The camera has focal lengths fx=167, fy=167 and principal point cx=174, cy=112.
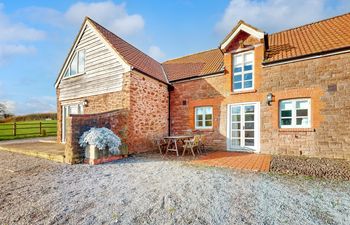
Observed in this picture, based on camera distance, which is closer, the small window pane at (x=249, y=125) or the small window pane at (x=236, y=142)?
the small window pane at (x=249, y=125)

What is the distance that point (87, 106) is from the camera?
1062 cm

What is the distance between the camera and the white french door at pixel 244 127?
8.76 meters

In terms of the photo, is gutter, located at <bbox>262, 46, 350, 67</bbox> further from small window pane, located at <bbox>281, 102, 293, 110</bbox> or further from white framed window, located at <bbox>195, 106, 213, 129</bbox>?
white framed window, located at <bbox>195, 106, 213, 129</bbox>

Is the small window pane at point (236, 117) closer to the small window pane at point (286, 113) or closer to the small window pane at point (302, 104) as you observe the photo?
the small window pane at point (286, 113)

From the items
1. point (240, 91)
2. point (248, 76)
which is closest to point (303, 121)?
point (240, 91)

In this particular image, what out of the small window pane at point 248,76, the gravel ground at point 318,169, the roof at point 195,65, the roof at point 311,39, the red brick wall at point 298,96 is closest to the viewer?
the gravel ground at point 318,169

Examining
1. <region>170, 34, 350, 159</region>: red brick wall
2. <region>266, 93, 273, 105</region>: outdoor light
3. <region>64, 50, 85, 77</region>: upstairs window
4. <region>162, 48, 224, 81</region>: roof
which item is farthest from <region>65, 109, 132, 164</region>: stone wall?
<region>266, 93, 273, 105</region>: outdoor light

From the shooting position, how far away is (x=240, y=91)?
30.3ft

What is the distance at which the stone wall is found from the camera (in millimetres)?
6648

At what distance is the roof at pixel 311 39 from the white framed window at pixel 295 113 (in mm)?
2155

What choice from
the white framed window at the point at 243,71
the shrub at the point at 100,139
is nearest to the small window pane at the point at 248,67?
the white framed window at the point at 243,71

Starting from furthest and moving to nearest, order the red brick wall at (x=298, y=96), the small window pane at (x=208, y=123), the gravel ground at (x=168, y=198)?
1. the small window pane at (x=208, y=123)
2. the red brick wall at (x=298, y=96)
3. the gravel ground at (x=168, y=198)

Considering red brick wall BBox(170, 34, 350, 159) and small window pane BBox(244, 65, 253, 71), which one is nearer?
red brick wall BBox(170, 34, 350, 159)

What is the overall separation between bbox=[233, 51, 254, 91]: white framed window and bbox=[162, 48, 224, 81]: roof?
94cm
